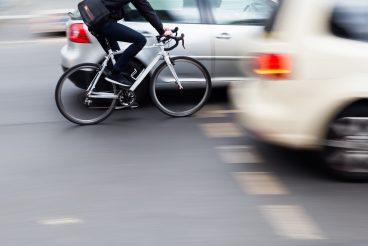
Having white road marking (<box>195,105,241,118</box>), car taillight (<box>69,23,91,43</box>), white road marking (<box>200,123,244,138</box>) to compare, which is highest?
car taillight (<box>69,23,91,43</box>)

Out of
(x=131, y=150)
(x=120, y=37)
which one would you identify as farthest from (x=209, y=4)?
(x=131, y=150)

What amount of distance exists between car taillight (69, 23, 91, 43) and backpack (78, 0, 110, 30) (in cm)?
76

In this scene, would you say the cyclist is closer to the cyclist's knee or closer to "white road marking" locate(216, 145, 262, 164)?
the cyclist's knee

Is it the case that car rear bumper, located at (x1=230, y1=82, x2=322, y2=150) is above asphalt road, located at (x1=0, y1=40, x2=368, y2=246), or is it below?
above

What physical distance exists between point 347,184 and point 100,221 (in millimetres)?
2011

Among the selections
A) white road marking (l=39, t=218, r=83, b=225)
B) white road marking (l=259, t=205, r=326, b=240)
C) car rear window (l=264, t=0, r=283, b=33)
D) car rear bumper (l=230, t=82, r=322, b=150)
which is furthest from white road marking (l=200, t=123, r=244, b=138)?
white road marking (l=39, t=218, r=83, b=225)

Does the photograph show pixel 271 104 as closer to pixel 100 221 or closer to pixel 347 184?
pixel 347 184

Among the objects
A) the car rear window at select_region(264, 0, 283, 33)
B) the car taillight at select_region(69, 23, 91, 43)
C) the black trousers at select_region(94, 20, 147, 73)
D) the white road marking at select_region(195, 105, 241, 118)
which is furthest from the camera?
the car taillight at select_region(69, 23, 91, 43)

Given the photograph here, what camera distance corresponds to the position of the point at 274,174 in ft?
17.9

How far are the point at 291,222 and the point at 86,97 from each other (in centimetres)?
337

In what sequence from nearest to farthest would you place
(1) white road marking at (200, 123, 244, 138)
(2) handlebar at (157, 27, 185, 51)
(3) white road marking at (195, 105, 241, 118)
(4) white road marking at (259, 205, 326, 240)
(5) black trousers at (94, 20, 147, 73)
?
(4) white road marking at (259, 205, 326, 240) → (1) white road marking at (200, 123, 244, 138) → (5) black trousers at (94, 20, 147, 73) → (2) handlebar at (157, 27, 185, 51) → (3) white road marking at (195, 105, 241, 118)

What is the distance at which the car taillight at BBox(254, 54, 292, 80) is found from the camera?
5039 millimetres

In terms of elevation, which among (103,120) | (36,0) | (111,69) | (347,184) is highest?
(347,184)

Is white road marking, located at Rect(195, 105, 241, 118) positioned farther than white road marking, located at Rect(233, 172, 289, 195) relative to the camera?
Yes
